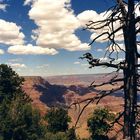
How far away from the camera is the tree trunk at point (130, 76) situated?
9203 millimetres

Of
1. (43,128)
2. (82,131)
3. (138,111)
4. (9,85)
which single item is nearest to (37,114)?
(43,128)

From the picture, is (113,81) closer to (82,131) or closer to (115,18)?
(115,18)

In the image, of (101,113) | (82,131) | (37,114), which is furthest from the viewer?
(82,131)

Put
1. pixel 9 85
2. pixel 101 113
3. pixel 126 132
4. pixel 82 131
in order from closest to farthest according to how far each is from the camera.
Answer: pixel 126 132 → pixel 101 113 → pixel 9 85 → pixel 82 131

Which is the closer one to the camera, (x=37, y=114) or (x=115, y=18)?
(x=115, y=18)

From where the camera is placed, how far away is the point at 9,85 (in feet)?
334

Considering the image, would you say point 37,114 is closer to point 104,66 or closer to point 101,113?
point 101,113

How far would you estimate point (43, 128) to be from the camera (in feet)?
291

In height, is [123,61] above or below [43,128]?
above

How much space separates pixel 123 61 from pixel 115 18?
3.85ft

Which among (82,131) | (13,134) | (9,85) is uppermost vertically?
(9,85)

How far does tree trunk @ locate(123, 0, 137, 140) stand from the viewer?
30.2ft

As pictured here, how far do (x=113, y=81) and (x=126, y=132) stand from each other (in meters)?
1.40

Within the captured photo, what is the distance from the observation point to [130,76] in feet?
30.5
